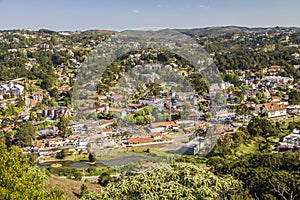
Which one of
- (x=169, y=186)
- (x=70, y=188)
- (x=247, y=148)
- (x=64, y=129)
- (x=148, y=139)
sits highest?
(x=169, y=186)

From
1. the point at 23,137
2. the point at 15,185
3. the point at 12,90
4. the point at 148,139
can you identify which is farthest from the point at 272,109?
the point at 15,185

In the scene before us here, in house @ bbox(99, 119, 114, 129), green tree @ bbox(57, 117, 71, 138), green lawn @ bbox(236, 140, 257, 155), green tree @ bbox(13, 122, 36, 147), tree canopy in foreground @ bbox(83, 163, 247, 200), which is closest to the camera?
tree canopy in foreground @ bbox(83, 163, 247, 200)

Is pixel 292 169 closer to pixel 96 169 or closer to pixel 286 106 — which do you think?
pixel 96 169

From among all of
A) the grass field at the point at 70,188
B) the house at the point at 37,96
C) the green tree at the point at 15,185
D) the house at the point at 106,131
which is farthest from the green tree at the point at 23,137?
the green tree at the point at 15,185

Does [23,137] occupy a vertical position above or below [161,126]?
below

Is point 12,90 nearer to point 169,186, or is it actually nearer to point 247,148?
point 247,148

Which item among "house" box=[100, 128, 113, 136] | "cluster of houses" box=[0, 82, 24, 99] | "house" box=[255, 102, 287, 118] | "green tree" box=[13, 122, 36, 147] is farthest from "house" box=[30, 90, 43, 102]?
"house" box=[100, 128, 113, 136]

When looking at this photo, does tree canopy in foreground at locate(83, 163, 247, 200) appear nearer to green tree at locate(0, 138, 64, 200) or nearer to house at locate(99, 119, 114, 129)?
green tree at locate(0, 138, 64, 200)

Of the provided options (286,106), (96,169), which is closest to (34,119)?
(96,169)
